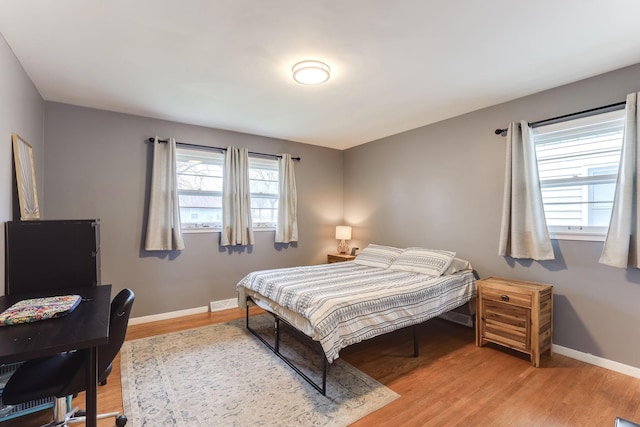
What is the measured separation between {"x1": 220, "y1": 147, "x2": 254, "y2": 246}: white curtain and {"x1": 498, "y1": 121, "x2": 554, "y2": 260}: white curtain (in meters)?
3.11

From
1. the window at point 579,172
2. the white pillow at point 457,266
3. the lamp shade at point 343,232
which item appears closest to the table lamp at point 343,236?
the lamp shade at point 343,232

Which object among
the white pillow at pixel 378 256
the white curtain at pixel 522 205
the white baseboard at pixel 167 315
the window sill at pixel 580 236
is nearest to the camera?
the window sill at pixel 580 236

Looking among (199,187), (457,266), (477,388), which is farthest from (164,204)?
(477,388)

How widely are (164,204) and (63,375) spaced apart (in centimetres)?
239

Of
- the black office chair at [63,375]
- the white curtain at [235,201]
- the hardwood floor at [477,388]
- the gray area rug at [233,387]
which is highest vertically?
the white curtain at [235,201]

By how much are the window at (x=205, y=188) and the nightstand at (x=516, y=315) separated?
3024 mm

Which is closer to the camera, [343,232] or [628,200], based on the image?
[628,200]

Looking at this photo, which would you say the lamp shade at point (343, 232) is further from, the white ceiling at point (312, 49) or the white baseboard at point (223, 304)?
the white ceiling at point (312, 49)

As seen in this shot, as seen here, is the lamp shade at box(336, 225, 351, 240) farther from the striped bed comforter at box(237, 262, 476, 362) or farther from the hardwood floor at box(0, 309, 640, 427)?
the hardwood floor at box(0, 309, 640, 427)

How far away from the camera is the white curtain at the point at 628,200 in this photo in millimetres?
2307

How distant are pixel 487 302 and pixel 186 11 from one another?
3.34 m

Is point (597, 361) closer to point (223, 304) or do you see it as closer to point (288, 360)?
point (288, 360)

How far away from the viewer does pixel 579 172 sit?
106 inches

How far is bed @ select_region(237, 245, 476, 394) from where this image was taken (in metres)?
2.19
